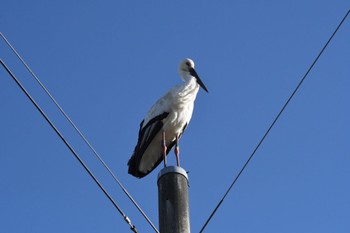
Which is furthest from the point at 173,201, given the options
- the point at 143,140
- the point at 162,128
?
the point at 162,128

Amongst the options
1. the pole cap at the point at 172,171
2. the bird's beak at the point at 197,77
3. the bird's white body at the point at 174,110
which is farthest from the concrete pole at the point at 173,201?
the bird's beak at the point at 197,77

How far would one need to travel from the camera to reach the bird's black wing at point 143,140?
7.89 m

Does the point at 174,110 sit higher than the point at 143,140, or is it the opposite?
the point at 174,110

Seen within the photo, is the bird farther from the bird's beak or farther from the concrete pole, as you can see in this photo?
the concrete pole

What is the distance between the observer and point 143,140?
26.4ft

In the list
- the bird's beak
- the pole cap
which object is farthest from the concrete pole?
the bird's beak

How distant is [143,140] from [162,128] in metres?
0.30

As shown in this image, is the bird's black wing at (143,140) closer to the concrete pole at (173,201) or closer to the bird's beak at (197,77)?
the bird's beak at (197,77)

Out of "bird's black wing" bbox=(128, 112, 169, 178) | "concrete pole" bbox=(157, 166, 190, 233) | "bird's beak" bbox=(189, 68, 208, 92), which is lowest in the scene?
"concrete pole" bbox=(157, 166, 190, 233)

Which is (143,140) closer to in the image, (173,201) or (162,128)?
(162,128)

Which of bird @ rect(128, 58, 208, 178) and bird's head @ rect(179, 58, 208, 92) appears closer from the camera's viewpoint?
bird @ rect(128, 58, 208, 178)

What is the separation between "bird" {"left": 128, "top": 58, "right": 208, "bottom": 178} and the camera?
26.1ft

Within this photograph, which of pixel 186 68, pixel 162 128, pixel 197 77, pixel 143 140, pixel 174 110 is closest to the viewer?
pixel 143 140

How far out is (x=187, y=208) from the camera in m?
4.07
